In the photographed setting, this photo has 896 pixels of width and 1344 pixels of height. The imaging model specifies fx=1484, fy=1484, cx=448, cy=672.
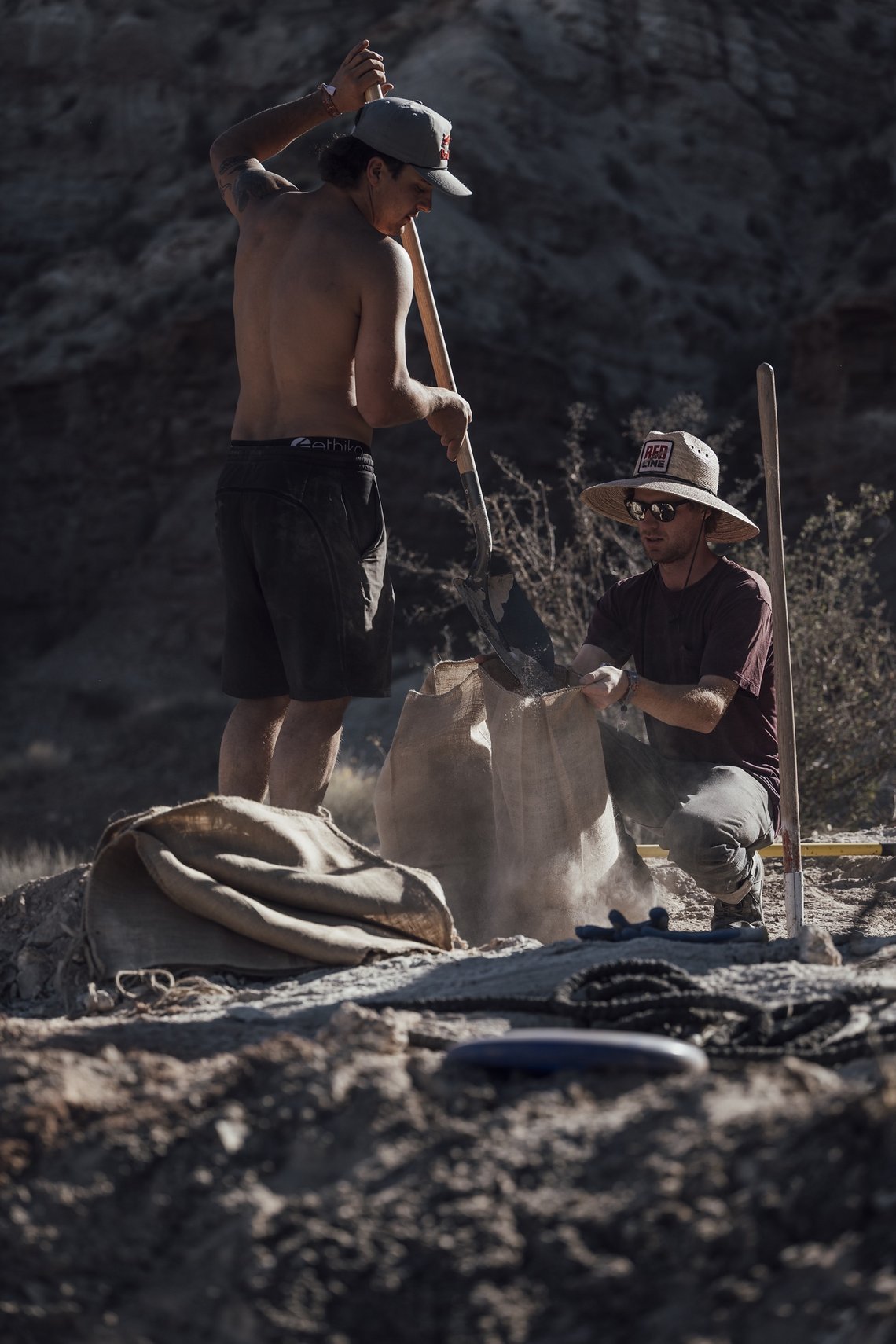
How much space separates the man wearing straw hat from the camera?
402 cm

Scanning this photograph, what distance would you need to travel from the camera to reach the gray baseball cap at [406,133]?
397 cm

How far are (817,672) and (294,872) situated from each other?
4.65 meters

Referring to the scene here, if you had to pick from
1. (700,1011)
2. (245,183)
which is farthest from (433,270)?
(700,1011)

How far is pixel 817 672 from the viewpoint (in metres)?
7.56

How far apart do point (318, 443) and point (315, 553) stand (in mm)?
301

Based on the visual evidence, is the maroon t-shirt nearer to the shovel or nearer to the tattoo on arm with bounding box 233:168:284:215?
the shovel

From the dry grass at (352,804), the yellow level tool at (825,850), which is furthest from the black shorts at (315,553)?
the dry grass at (352,804)

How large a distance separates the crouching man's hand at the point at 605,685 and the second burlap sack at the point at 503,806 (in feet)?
0.17

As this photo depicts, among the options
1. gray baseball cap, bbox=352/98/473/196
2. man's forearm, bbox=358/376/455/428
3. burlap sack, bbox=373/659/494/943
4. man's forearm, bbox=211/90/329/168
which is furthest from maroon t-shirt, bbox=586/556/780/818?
man's forearm, bbox=211/90/329/168

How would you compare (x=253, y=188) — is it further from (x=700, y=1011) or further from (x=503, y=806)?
(x=700, y=1011)

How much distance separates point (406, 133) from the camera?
398cm

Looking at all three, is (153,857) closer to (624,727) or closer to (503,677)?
(503,677)

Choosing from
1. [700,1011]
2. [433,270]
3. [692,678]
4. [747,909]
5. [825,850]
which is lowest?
[433,270]

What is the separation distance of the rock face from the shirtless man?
35.1 ft
